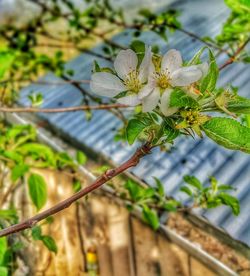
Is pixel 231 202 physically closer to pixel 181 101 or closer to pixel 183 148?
pixel 183 148

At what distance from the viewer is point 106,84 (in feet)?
3.22

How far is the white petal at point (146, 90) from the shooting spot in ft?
2.99

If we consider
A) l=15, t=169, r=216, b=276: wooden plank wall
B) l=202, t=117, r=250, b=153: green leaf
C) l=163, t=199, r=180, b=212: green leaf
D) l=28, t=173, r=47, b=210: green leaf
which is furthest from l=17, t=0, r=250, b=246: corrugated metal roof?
l=202, t=117, r=250, b=153: green leaf

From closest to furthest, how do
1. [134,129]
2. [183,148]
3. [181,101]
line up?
[181,101] < [134,129] < [183,148]

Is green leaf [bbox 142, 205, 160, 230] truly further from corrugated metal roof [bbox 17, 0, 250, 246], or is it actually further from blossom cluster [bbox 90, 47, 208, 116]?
blossom cluster [bbox 90, 47, 208, 116]

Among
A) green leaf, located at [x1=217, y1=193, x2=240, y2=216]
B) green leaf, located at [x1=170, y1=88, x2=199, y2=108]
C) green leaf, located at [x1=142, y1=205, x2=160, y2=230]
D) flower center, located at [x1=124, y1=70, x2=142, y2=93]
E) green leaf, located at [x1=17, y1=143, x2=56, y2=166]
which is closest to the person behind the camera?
green leaf, located at [x1=170, y1=88, x2=199, y2=108]

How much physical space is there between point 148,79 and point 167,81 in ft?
0.15

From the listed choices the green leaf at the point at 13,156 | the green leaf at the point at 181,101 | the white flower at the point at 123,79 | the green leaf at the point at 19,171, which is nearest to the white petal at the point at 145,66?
the white flower at the point at 123,79

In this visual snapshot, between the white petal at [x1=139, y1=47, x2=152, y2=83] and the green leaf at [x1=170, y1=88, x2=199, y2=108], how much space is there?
0.10m

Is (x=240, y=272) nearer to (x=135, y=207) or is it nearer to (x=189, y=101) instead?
(x=135, y=207)

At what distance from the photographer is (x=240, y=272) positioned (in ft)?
6.65

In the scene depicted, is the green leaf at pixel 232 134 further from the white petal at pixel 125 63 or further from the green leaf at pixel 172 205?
the green leaf at pixel 172 205

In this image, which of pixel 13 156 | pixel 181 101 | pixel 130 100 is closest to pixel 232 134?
pixel 181 101

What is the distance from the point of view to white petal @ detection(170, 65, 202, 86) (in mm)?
878
